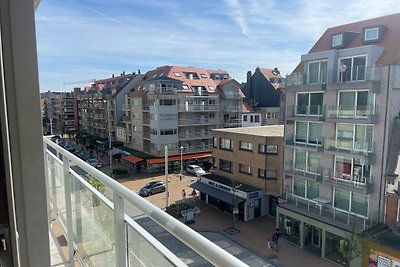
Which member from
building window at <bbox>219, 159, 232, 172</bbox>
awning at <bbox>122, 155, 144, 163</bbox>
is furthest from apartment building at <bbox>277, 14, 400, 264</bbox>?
awning at <bbox>122, 155, 144, 163</bbox>

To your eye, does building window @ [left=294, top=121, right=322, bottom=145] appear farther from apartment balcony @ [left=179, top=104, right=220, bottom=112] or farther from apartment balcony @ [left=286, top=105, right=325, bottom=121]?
apartment balcony @ [left=179, top=104, right=220, bottom=112]

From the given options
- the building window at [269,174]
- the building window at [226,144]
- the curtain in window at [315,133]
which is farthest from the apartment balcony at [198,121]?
the curtain in window at [315,133]

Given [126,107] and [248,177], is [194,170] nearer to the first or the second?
[248,177]

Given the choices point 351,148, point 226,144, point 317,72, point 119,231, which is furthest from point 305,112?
point 119,231

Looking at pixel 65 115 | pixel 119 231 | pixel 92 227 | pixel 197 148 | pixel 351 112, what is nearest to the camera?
pixel 119 231

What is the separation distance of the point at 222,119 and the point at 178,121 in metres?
3.54

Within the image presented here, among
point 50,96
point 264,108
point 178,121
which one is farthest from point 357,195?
point 50,96

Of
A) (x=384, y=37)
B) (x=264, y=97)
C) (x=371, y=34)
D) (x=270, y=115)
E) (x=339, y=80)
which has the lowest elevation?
(x=270, y=115)

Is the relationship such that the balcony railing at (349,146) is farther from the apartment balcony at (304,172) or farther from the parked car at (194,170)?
the parked car at (194,170)

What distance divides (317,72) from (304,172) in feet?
10.8

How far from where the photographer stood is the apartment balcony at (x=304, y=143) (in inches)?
396

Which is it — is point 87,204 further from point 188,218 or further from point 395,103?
point 188,218

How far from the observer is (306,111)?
10453 mm

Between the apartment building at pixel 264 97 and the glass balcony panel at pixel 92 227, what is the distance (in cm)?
1992
